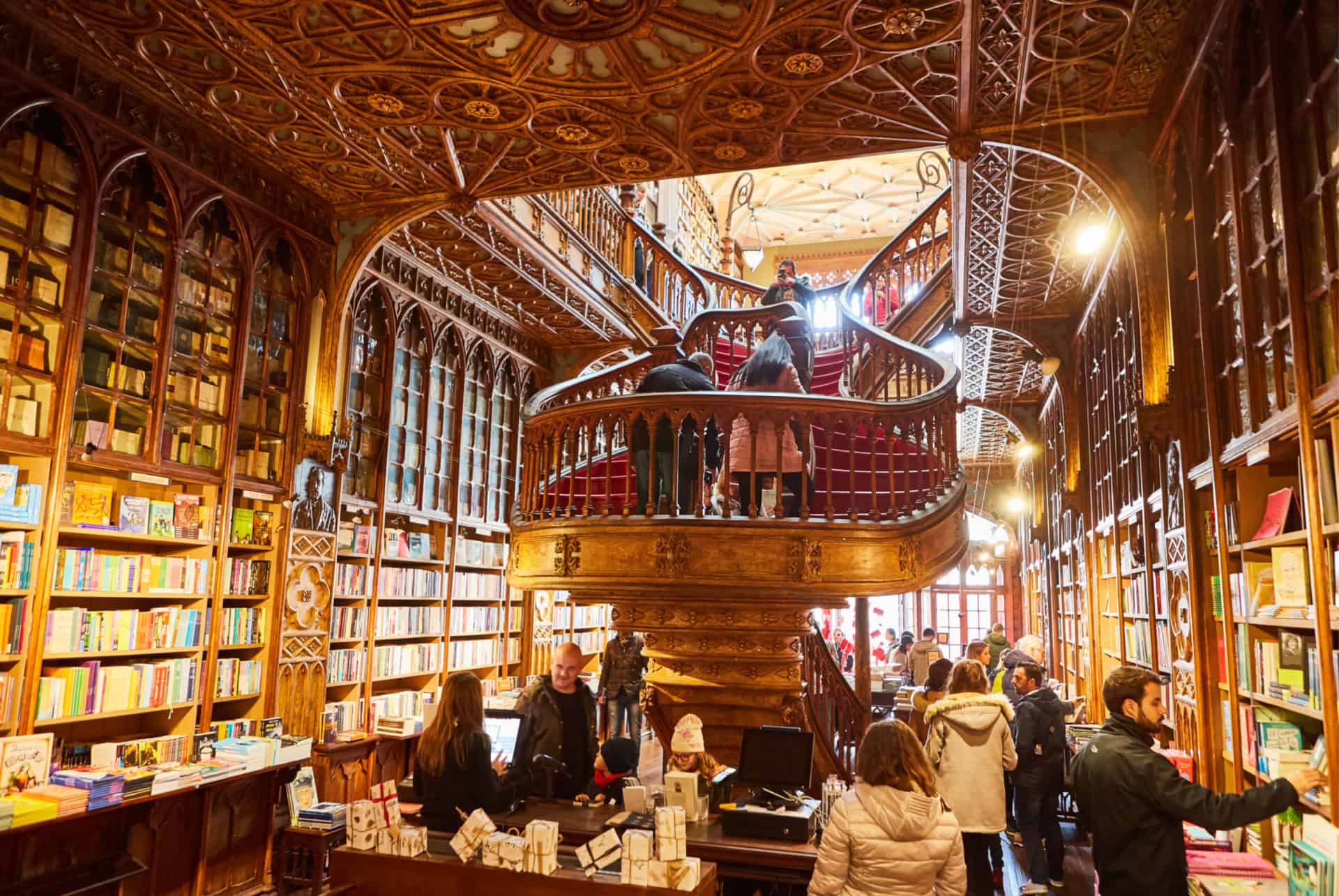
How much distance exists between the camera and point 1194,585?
14.5ft

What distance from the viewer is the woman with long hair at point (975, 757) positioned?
447cm

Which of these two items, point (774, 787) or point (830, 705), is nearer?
point (774, 787)

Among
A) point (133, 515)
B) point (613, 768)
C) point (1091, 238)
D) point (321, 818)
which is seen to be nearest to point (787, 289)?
point (1091, 238)

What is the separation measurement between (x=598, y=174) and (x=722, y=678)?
3.51 metres

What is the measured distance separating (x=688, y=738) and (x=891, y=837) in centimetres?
150

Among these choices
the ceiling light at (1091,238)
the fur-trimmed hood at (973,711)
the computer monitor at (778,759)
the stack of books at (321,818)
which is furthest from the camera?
the ceiling light at (1091,238)

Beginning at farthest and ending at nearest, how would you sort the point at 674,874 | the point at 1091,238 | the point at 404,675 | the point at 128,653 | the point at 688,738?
the point at 404,675 → the point at 1091,238 → the point at 128,653 → the point at 688,738 → the point at 674,874

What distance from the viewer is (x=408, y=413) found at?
26.6 feet

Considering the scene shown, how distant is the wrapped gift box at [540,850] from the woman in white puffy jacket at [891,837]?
927mm

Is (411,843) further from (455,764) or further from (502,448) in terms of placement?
(502,448)

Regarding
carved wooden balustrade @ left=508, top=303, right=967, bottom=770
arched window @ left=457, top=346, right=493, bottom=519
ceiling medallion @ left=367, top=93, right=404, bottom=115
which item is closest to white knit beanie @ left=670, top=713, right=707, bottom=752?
carved wooden balustrade @ left=508, top=303, right=967, bottom=770

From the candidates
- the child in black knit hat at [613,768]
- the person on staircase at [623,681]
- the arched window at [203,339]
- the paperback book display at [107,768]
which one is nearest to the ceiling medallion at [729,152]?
the arched window at [203,339]

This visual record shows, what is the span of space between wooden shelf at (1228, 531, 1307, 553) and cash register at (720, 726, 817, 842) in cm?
206

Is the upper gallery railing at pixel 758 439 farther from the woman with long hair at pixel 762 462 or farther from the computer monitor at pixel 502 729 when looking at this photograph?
the computer monitor at pixel 502 729
